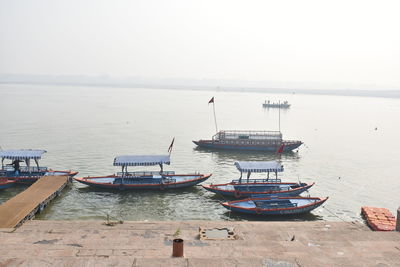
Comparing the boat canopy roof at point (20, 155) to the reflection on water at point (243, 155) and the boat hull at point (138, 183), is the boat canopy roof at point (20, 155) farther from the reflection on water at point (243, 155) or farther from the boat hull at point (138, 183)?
the reflection on water at point (243, 155)

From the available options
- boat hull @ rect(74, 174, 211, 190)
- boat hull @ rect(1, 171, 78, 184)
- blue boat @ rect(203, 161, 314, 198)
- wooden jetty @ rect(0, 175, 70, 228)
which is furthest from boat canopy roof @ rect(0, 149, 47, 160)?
blue boat @ rect(203, 161, 314, 198)

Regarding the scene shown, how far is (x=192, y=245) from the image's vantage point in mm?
22766

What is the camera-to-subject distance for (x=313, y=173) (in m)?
54.9

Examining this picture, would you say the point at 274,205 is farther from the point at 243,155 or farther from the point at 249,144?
the point at 249,144

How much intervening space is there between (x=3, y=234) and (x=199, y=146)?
49.4 m

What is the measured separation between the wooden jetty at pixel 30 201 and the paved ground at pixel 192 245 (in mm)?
1739

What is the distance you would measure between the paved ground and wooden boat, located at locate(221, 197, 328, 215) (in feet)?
17.4

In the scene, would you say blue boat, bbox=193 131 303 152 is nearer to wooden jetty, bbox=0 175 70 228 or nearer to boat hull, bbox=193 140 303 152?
boat hull, bbox=193 140 303 152

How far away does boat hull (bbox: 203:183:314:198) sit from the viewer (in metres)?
39.1

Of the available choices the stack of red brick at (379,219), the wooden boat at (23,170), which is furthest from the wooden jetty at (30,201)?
the stack of red brick at (379,219)

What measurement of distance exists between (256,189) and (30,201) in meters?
22.3

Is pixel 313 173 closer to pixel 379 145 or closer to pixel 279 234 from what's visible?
pixel 279 234

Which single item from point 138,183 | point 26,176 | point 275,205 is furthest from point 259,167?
point 26,176

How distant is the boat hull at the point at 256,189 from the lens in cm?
3909
